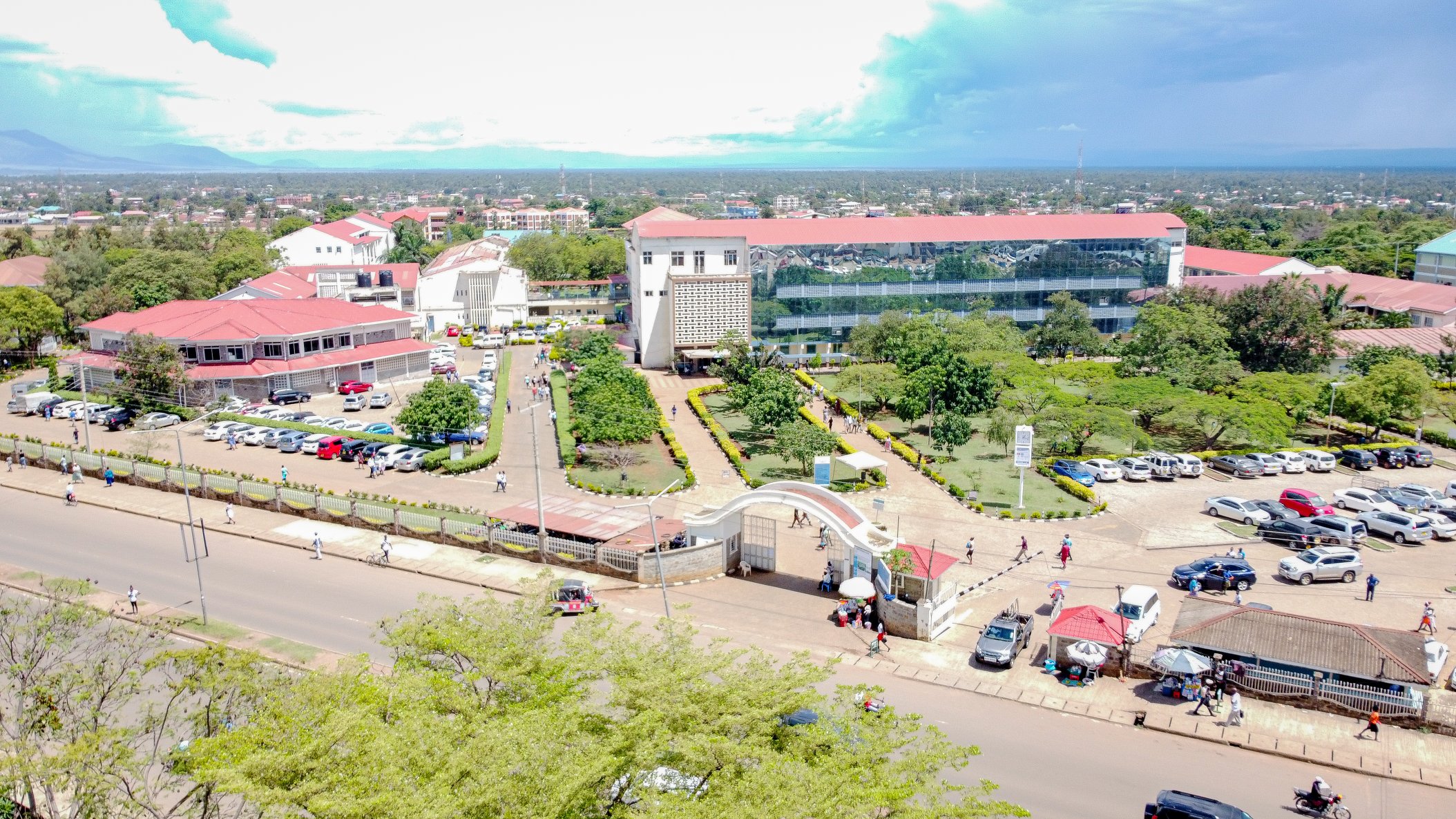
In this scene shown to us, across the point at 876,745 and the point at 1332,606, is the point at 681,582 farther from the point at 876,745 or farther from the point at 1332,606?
the point at 1332,606

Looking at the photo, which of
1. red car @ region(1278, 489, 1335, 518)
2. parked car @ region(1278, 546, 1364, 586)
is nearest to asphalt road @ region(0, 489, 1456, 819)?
parked car @ region(1278, 546, 1364, 586)

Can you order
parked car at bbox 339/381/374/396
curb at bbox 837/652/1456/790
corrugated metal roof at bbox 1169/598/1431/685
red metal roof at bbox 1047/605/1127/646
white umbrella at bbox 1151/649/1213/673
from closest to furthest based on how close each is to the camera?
curb at bbox 837/652/1456/790
corrugated metal roof at bbox 1169/598/1431/685
white umbrella at bbox 1151/649/1213/673
red metal roof at bbox 1047/605/1127/646
parked car at bbox 339/381/374/396

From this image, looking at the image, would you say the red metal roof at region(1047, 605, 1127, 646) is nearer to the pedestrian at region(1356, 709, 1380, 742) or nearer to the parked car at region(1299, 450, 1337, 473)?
the pedestrian at region(1356, 709, 1380, 742)

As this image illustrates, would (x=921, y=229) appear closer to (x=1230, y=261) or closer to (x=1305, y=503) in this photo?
(x=1230, y=261)

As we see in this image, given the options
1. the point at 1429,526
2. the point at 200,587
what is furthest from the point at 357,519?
the point at 1429,526

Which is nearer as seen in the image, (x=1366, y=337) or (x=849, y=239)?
(x=1366, y=337)

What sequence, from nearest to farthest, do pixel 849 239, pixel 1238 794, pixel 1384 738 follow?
pixel 1238 794, pixel 1384 738, pixel 849 239
